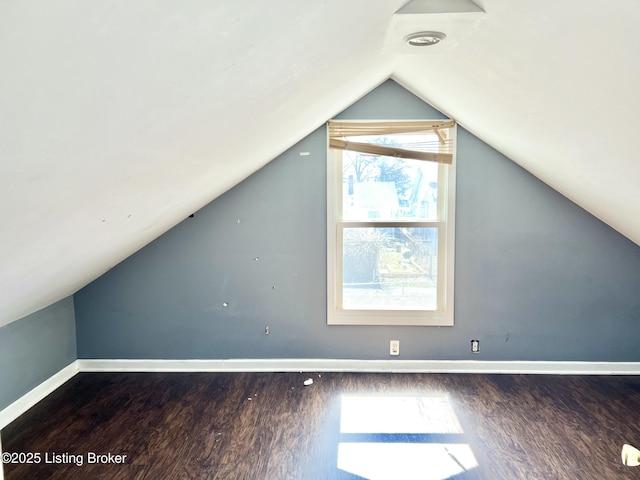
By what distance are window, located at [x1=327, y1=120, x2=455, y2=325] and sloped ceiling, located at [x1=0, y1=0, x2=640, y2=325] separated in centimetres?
66

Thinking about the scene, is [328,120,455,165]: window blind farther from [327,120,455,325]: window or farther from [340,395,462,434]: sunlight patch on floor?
[340,395,462,434]: sunlight patch on floor

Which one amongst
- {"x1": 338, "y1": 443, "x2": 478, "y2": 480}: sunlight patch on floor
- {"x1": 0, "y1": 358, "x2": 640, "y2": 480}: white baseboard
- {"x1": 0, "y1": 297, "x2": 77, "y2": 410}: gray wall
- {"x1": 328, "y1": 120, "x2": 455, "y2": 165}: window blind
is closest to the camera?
{"x1": 338, "y1": 443, "x2": 478, "y2": 480}: sunlight patch on floor

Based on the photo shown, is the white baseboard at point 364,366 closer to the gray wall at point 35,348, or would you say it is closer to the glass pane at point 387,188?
the gray wall at point 35,348

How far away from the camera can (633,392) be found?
3244 mm

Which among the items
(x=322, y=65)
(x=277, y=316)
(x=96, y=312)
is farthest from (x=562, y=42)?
(x=96, y=312)

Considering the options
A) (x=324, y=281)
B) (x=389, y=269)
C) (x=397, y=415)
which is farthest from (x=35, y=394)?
(x=389, y=269)

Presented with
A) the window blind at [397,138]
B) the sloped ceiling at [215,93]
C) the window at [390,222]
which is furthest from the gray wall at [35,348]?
the window blind at [397,138]

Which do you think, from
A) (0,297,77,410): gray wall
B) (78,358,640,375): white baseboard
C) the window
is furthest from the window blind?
(0,297,77,410): gray wall

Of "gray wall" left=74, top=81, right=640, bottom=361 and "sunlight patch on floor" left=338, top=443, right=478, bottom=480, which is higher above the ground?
"gray wall" left=74, top=81, right=640, bottom=361

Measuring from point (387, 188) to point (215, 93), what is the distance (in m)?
2.37

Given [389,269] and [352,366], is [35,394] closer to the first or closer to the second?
[352,366]

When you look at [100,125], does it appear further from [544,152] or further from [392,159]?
[392,159]

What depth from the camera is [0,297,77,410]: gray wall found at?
2.90 metres

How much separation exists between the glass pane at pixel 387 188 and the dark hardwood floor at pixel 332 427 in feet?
4.12
